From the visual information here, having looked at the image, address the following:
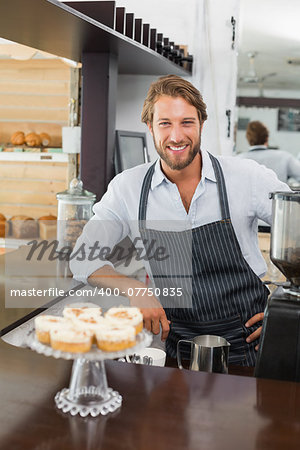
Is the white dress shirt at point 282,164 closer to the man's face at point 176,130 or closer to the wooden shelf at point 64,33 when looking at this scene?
the wooden shelf at point 64,33

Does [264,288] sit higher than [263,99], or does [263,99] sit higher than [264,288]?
[263,99]

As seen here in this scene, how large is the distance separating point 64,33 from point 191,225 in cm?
96

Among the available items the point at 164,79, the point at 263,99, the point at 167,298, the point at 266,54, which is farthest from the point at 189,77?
the point at 263,99

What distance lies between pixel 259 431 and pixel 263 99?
38.4 feet

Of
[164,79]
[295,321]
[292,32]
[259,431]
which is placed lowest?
[259,431]

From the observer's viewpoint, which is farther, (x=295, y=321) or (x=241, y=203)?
(x=241, y=203)

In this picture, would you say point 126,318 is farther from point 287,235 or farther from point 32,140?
point 32,140

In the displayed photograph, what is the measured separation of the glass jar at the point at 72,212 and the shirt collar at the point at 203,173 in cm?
69

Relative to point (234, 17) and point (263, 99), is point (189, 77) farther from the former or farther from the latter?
point (263, 99)

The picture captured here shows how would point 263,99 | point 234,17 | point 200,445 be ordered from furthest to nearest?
point 263,99 → point 234,17 → point 200,445

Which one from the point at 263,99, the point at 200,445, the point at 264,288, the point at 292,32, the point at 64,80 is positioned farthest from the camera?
the point at 263,99

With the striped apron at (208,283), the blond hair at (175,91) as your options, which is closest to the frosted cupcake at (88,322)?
the striped apron at (208,283)

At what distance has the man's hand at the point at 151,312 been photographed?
161 centimetres

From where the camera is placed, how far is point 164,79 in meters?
1.97
